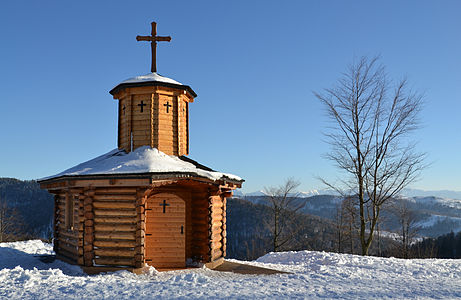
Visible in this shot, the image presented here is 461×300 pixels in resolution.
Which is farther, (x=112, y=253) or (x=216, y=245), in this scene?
(x=216, y=245)

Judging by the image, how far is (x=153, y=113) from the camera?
13.9m

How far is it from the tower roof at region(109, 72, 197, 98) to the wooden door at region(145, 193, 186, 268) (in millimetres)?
4423

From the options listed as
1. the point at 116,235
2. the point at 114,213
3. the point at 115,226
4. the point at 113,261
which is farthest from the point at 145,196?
the point at 113,261

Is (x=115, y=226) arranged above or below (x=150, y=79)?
below

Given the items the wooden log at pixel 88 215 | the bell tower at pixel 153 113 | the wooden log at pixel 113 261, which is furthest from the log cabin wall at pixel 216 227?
the wooden log at pixel 88 215

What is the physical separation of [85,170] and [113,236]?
2412 millimetres

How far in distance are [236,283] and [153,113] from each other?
7.22 meters

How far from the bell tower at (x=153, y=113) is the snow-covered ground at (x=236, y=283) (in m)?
4.94

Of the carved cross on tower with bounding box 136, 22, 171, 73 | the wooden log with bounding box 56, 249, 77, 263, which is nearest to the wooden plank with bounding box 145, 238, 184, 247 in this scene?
the wooden log with bounding box 56, 249, 77, 263

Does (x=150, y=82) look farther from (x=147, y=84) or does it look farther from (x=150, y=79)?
(x=150, y=79)

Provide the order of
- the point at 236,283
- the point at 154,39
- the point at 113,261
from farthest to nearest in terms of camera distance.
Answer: the point at 154,39
the point at 113,261
the point at 236,283

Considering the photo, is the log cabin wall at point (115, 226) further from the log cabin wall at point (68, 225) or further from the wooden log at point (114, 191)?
the log cabin wall at point (68, 225)

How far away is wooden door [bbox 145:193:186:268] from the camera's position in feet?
40.1

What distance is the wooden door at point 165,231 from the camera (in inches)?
481
